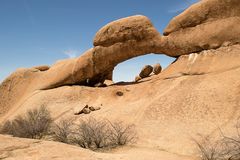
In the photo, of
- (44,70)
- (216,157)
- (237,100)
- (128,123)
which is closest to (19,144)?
(216,157)

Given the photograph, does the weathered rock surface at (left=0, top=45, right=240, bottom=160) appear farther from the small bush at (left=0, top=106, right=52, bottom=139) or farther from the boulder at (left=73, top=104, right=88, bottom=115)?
the small bush at (left=0, top=106, right=52, bottom=139)

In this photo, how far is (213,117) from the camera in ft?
30.9

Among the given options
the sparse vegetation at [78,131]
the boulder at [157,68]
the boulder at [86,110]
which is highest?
the boulder at [157,68]

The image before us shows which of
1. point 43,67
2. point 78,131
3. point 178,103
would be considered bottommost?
point 78,131

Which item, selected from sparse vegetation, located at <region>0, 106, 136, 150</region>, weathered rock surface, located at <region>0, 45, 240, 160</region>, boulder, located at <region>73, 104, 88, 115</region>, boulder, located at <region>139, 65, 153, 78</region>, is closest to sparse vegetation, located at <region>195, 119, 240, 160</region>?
weathered rock surface, located at <region>0, 45, 240, 160</region>

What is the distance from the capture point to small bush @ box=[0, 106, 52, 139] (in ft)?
38.7

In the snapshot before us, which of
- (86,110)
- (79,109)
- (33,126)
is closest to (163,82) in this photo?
(86,110)

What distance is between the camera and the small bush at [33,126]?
11.8 metres

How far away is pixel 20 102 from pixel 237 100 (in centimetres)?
1130

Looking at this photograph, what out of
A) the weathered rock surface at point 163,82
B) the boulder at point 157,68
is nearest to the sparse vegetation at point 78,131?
the weathered rock surface at point 163,82

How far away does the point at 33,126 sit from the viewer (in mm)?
11906

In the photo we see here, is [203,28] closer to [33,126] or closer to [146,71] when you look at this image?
[146,71]

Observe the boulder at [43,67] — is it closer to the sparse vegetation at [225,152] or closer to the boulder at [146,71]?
the boulder at [146,71]

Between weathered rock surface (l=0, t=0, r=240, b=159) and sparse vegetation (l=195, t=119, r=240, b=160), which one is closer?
sparse vegetation (l=195, t=119, r=240, b=160)
